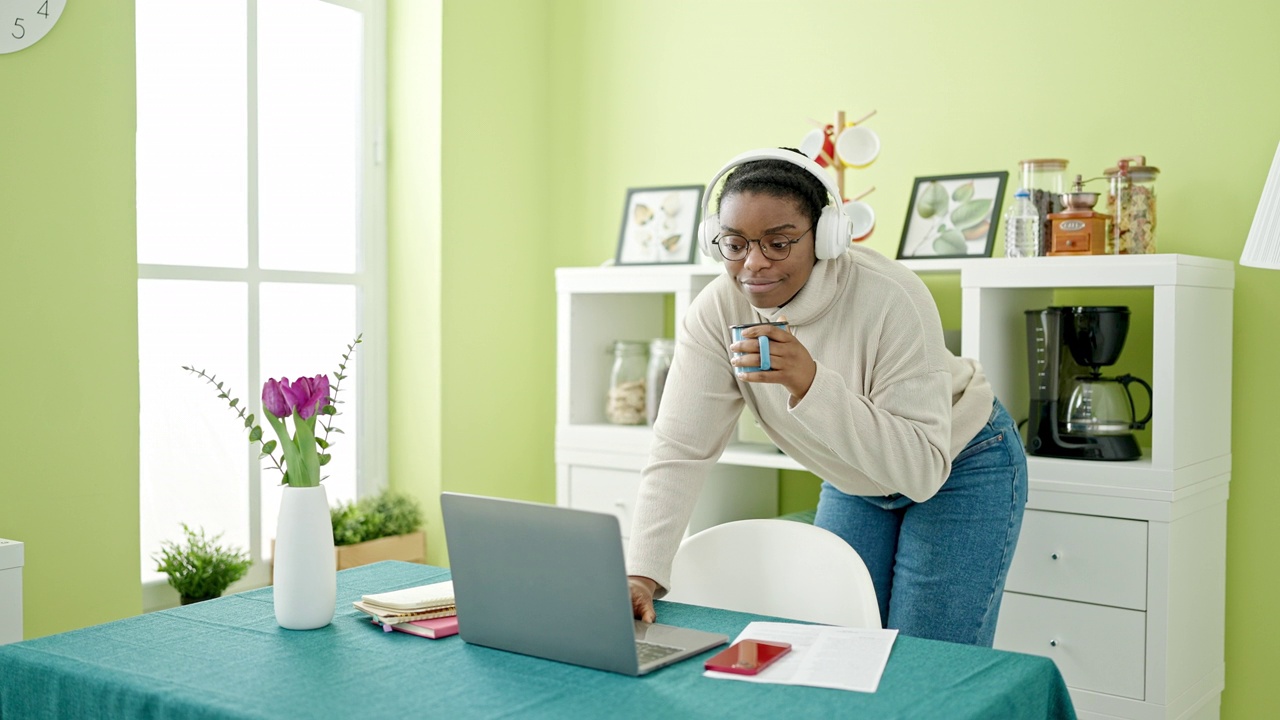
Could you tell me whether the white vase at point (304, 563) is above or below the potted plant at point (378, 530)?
above

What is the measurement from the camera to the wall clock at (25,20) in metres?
2.49

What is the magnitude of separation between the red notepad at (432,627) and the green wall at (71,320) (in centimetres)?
143

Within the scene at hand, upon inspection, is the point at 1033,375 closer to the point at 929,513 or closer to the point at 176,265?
the point at 929,513

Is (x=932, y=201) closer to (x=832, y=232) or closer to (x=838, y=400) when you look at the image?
(x=832, y=232)

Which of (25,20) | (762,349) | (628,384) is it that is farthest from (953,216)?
(25,20)

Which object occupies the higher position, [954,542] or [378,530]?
[954,542]

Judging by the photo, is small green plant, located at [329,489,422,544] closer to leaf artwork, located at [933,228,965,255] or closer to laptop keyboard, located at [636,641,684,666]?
leaf artwork, located at [933,228,965,255]

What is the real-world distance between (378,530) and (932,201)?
5.98ft

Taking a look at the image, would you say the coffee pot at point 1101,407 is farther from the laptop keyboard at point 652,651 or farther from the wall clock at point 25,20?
the wall clock at point 25,20

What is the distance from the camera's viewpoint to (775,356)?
5.24ft

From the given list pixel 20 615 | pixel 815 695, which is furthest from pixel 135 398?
pixel 815 695

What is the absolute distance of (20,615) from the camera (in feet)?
6.69

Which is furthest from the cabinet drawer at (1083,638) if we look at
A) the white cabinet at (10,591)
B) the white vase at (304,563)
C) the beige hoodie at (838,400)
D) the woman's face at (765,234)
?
the white cabinet at (10,591)

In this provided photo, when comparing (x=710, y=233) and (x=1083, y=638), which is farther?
(x=1083, y=638)
